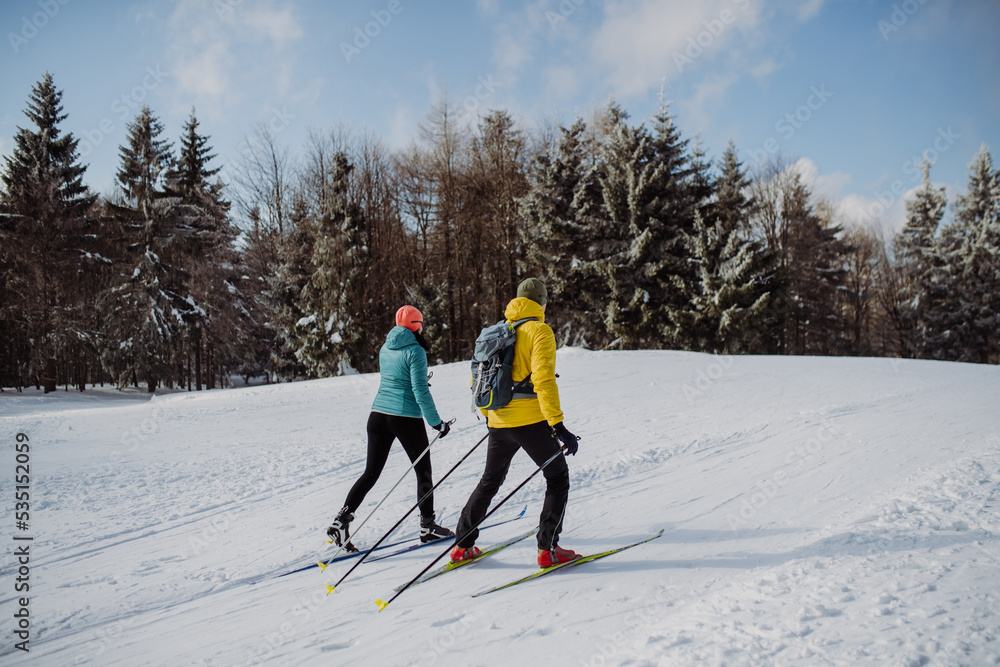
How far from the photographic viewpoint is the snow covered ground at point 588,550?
2.60 metres

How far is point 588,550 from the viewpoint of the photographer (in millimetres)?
3809

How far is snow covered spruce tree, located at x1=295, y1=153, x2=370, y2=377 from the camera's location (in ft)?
72.9

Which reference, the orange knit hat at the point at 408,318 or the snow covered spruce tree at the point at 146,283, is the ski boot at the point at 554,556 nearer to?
the orange knit hat at the point at 408,318

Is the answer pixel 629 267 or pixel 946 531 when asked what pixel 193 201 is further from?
pixel 946 531

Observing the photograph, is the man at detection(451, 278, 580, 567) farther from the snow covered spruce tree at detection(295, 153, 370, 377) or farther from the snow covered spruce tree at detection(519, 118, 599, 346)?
the snow covered spruce tree at detection(519, 118, 599, 346)

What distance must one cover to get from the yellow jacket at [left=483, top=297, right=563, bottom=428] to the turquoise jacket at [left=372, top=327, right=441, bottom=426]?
84 cm

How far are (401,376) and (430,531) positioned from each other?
4.36 feet

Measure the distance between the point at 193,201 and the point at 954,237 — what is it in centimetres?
4261

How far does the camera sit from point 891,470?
5.05 m

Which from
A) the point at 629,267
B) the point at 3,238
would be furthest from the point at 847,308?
the point at 3,238

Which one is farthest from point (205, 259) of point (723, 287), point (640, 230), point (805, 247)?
point (805, 247)

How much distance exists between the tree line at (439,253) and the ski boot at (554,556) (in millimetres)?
19630

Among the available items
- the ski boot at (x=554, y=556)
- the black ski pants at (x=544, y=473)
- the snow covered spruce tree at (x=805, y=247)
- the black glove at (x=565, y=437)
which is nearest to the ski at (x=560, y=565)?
the ski boot at (x=554, y=556)

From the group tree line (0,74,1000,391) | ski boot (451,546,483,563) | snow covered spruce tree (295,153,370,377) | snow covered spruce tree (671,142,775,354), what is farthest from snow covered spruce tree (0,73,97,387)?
snow covered spruce tree (671,142,775,354)
